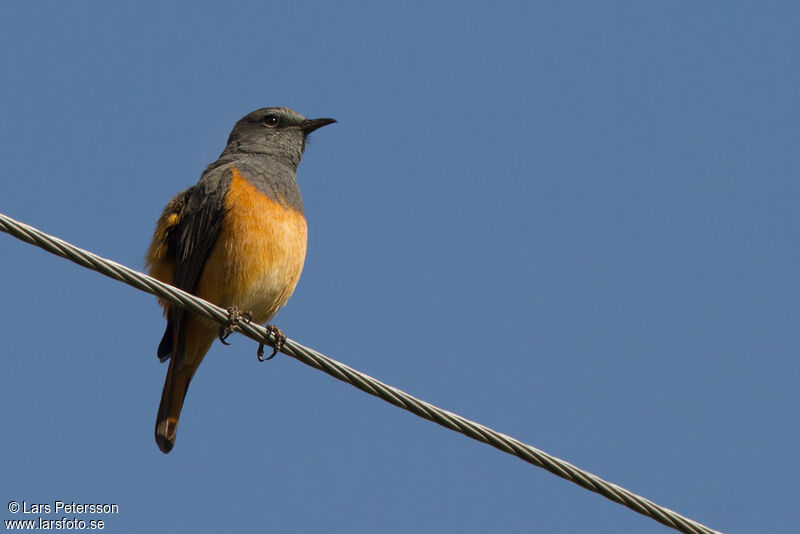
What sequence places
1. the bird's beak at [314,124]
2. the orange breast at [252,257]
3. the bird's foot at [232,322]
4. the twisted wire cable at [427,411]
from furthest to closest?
1. the bird's beak at [314,124]
2. the orange breast at [252,257]
3. the bird's foot at [232,322]
4. the twisted wire cable at [427,411]

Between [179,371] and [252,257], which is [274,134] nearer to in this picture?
[252,257]

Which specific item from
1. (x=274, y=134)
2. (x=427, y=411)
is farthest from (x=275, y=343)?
(x=274, y=134)

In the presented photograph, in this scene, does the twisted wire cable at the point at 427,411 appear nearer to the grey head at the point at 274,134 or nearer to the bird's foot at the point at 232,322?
the bird's foot at the point at 232,322

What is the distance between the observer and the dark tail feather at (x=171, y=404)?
8.09 metres

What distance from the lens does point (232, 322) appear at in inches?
235

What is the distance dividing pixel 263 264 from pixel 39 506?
2887mm

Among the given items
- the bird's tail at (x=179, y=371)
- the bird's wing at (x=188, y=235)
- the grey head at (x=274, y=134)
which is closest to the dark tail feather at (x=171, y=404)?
the bird's tail at (x=179, y=371)

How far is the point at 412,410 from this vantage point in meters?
4.96

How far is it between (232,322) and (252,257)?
172cm

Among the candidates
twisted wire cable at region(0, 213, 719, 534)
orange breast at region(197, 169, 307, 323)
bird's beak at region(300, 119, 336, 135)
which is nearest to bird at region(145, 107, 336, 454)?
orange breast at region(197, 169, 307, 323)

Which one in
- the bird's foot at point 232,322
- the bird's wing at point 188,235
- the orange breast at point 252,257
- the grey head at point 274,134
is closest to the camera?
the bird's foot at point 232,322

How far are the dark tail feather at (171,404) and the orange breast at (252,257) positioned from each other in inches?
32.0

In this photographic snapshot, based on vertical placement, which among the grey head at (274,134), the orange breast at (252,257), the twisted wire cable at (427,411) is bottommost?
the twisted wire cable at (427,411)

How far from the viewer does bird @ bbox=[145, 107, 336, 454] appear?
25.2 ft
